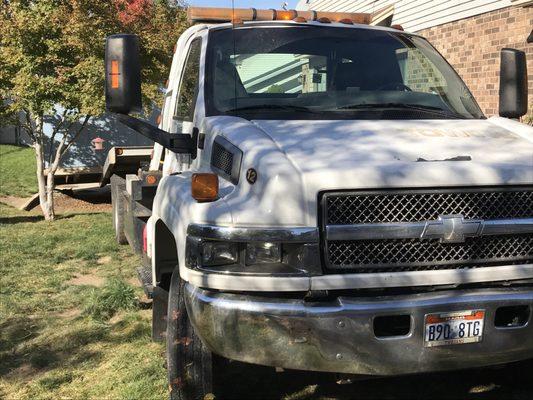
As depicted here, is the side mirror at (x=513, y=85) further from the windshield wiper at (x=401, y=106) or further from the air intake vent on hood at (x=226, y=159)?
the air intake vent on hood at (x=226, y=159)

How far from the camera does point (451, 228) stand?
2879 millimetres

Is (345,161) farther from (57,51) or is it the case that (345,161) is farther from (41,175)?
(41,175)

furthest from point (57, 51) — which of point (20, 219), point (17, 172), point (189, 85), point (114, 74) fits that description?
point (17, 172)

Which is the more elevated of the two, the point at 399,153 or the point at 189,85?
the point at 189,85

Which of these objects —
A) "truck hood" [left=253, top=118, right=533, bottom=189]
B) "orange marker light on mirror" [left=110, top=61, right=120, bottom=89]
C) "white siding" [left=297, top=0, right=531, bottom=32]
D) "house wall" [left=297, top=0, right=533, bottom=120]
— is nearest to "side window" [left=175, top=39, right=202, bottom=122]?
"orange marker light on mirror" [left=110, top=61, right=120, bottom=89]

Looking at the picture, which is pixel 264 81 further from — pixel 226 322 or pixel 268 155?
pixel 226 322

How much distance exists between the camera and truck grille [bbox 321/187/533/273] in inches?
112

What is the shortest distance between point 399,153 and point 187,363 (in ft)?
5.10

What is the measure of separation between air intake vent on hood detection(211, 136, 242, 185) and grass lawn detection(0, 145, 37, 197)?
10.5 meters

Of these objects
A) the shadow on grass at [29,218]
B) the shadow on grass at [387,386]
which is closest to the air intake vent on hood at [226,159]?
the shadow on grass at [387,386]

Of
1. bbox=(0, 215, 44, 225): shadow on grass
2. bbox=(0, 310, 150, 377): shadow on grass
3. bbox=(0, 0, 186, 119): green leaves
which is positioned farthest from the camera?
bbox=(0, 215, 44, 225): shadow on grass

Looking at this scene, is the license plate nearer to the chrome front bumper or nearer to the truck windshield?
the chrome front bumper

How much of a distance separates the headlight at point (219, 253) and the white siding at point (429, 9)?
22.7 ft

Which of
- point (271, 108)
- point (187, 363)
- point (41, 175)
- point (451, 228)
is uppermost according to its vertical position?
point (271, 108)
